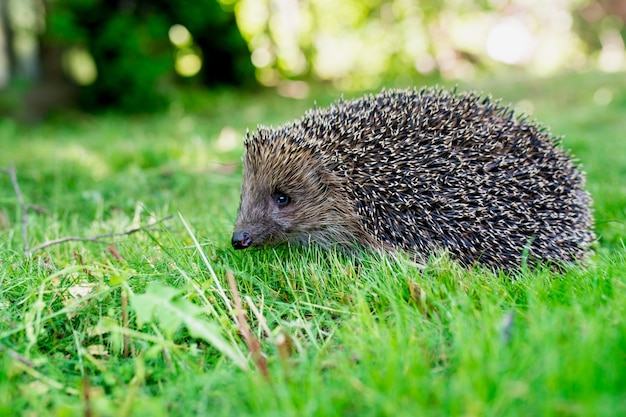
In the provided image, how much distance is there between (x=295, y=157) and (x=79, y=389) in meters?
1.98

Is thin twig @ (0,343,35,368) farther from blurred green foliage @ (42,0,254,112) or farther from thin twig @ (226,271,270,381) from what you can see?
blurred green foliage @ (42,0,254,112)

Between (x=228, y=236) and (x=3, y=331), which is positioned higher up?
(x=228, y=236)

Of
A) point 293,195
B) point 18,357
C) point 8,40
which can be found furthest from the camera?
point 8,40

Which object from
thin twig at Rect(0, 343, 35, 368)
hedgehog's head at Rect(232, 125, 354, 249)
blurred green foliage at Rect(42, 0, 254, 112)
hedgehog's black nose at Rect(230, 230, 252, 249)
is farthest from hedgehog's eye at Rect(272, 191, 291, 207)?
blurred green foliage at Rect(42, 0, 254, 112)

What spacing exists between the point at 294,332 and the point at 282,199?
1417 millimetres

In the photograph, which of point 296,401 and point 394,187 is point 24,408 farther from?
point 394,187

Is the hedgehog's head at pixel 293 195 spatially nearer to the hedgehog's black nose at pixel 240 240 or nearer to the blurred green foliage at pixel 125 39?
the hedgehog's black nose at pixel 240 240

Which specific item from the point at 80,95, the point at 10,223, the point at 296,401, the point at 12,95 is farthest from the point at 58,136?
the point at 296,401

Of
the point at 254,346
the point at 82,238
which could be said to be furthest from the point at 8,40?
the point at 254,346

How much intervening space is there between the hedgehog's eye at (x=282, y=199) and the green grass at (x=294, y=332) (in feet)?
1.04

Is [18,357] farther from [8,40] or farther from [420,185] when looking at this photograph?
[8,40]

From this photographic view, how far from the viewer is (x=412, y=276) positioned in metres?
2.83

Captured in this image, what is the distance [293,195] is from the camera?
379 centimetres

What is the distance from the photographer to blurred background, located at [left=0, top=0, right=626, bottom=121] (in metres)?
10.1
